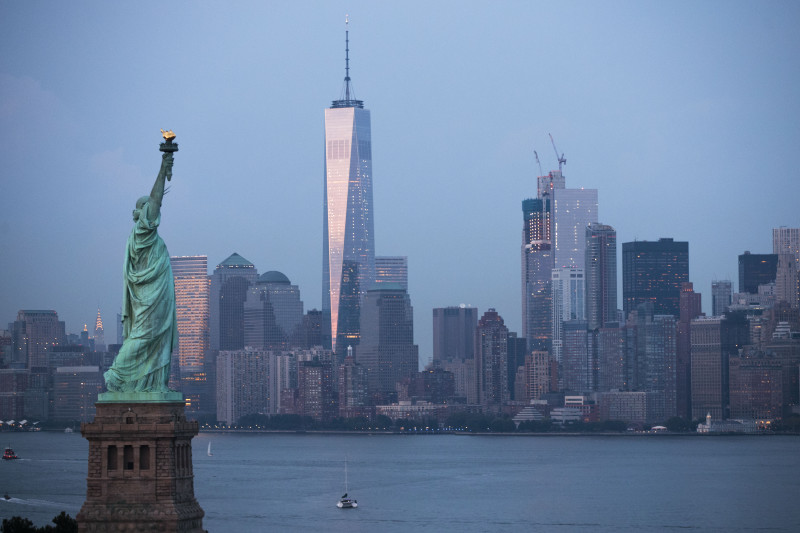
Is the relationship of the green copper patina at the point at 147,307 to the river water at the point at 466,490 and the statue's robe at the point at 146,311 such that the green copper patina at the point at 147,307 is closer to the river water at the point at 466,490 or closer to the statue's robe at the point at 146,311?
the statue's robe at the point at 146,311

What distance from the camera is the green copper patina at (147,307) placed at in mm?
30625

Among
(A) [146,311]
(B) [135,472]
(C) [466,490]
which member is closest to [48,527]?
(B) [135,472]

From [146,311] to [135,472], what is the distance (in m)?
3.35

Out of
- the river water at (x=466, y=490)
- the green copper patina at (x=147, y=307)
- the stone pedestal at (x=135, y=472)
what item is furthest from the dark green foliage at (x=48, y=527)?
the river water at (x=466, y=490)

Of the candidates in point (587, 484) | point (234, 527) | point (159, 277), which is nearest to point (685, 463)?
point (587, 484)

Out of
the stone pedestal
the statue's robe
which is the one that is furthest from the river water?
the stone pedestal

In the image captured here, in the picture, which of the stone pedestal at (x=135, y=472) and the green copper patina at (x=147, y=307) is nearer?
the stone pedestal at (x=135, y=472)

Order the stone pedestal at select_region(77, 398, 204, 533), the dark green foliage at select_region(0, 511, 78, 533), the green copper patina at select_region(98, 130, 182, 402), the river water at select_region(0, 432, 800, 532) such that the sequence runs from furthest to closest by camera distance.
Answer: the river water at select_region(0, 432, 800, 532) < the dark green foliage at select_region(0, 511, 78, 533) < the green copper patina at select_region(98, 130, 182, 402) < the stone pedestal at select_region(77, 398, 204, 533)

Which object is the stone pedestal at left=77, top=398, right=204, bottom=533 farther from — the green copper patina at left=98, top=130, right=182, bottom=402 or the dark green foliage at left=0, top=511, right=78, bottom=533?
the dark green foliage at left=0, top=511, right=78, bottom=533

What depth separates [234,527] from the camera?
278 ft

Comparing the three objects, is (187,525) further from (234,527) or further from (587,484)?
(587,484)

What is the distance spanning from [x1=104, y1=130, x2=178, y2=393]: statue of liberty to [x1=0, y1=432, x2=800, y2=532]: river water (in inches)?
1810

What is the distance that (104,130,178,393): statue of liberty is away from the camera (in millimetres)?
30641

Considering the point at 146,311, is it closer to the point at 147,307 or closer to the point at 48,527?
the point at 147,307
